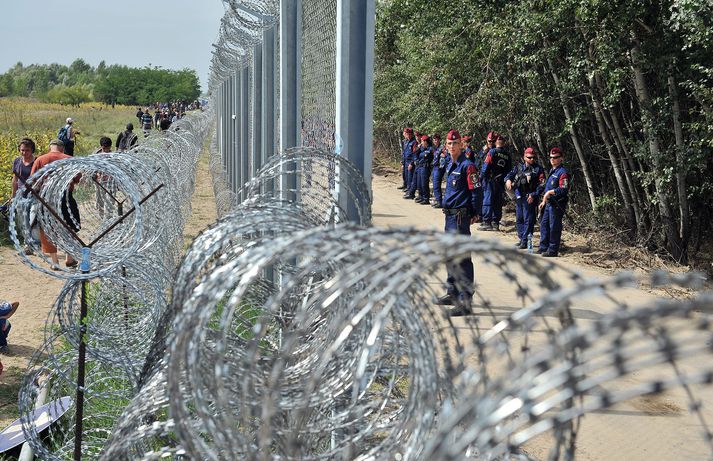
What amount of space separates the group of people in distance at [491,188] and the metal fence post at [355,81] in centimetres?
292

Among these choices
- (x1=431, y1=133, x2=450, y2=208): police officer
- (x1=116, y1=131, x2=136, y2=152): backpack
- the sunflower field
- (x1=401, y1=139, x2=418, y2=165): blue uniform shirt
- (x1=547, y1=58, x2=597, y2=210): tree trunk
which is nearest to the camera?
(x1=547, y1=58, x2=597, y2=210): tree trunk

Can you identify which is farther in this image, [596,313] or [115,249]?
[596,313]

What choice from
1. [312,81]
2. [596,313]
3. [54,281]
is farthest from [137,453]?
[54,281]

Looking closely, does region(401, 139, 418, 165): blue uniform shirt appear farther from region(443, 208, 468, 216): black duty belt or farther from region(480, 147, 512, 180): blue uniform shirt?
region(443, 208, 468, 216): black duty belt

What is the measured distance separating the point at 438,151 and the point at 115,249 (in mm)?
13073

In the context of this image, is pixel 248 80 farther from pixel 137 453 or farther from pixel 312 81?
pixel 137 453

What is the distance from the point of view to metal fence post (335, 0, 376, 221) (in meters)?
4.12

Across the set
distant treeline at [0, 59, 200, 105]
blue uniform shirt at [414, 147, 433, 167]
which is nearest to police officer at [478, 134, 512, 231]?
blue uniform shirt at [414, 147, 433, 167]

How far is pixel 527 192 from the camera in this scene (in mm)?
13344

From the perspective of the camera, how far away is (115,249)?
19.5 ft

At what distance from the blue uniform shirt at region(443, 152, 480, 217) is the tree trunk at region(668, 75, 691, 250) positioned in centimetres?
318

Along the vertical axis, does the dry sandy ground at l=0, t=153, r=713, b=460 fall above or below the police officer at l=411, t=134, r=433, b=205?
below

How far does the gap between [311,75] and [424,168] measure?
12213 mm

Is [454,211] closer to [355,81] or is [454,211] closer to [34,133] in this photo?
[355,81]
